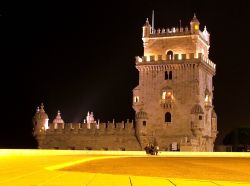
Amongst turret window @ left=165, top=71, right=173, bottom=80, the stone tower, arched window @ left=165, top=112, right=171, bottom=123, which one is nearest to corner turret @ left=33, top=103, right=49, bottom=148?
the stone tower

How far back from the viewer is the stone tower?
74.9 meters

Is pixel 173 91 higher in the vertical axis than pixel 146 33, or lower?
lower

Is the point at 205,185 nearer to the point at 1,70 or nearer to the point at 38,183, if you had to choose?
the point at 38,183

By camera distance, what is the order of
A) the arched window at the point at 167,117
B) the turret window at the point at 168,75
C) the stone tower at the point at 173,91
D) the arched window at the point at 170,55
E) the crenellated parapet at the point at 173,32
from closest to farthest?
1. the stone tower at the point at 173,91
2. the arched window at the point at 167,117
3. the arched window at the point at 170,55
4. the turret window at the point at 168,75
5. the crenellated parapet at the point at 173,32

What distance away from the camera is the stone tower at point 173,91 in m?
74.9

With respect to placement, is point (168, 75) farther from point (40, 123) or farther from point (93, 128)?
point (40, 123)

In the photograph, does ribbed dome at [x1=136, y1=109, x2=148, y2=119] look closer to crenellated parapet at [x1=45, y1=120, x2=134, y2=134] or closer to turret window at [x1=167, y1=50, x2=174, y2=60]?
crenellated parapet at [x1=45, y1=120, x2=134, y2=134]

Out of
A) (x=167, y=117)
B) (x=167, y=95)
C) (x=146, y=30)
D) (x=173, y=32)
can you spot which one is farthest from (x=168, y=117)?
(x=146, y=30)

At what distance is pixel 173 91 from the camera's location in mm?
76125

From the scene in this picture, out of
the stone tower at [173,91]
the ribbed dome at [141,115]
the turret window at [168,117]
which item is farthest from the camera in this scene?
the ribbed dome at [141,115]

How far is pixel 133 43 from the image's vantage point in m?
95.2

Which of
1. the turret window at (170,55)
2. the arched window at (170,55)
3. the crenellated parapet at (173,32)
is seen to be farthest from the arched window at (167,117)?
the crenellated parapet at (173,32)

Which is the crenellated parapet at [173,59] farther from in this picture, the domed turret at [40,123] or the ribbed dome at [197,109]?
the domed turret at [40,123]

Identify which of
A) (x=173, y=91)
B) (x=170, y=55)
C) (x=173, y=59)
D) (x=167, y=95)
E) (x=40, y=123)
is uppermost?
(x=170, y=55)
